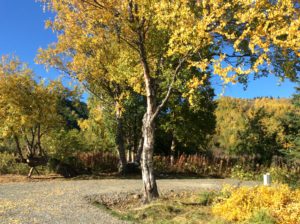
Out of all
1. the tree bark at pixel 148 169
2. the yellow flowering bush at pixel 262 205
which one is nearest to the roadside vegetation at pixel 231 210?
the yellow flowering bush at pixel 262 205

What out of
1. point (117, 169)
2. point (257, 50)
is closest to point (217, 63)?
point (257, 50)

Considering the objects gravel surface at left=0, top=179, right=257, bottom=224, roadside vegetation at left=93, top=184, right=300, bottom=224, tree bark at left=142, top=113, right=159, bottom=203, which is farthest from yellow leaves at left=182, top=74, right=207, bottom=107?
gravel surface at left=0, top=179, right=257, bottom=224

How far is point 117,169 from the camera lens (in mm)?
19969

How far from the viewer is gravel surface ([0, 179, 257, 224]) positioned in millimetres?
8188

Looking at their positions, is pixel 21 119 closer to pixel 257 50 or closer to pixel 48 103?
pixel 48 103

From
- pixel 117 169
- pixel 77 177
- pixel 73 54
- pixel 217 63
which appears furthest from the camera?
Result: pixel 117 169

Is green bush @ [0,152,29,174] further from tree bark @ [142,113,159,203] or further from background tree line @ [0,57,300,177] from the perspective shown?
tree bark @ [142,113,159,203]

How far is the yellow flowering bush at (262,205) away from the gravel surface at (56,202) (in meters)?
2.35

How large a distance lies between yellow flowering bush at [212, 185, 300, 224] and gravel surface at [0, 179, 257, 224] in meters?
2.35

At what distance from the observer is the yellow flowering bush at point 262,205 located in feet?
24.7

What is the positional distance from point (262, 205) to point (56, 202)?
516cm

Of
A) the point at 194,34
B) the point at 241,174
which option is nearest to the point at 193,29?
the point at 194,34

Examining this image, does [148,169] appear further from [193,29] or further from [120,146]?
[120,146]

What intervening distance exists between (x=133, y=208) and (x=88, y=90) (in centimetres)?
978
